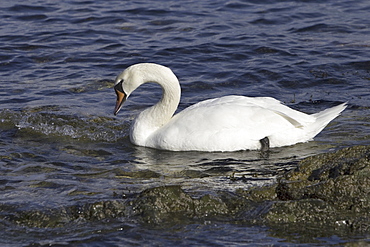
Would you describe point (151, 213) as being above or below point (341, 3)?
below

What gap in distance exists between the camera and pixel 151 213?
5.55 metres

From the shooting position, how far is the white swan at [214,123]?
7887 mm

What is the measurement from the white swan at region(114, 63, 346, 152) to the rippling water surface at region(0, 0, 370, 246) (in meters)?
0.15

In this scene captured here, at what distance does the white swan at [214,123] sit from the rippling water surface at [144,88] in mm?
154

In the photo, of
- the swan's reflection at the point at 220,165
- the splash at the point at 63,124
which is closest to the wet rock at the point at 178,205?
the swan's reflection at the point at 220,165

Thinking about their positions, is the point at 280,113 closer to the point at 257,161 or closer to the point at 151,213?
the point at 257,161

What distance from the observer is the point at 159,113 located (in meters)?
8.29

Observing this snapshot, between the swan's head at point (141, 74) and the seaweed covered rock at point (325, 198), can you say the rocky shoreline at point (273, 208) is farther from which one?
the swan's head at point (141, 74)

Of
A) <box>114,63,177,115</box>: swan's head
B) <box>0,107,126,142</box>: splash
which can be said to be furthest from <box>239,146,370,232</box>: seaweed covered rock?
<box>0,107,126,142</box>: splash

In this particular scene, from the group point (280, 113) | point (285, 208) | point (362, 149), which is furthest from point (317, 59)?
point (285, 208)

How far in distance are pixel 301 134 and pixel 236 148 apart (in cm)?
83

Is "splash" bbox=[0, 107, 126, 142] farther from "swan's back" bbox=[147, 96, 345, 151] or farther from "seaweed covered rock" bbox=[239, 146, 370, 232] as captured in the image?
"seaweed covered rock" bbox=[239, 146, 370, 232]

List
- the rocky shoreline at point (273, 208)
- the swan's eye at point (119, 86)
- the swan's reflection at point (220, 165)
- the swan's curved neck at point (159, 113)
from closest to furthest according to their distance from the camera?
the rocky shoreline at point (273, 208), the swan's reflection at point (220, 165), the swan's curved neck at point (159, 113), the swan's eye at point (119, 86)

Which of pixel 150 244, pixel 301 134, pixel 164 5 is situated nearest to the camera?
pixel 150 244
